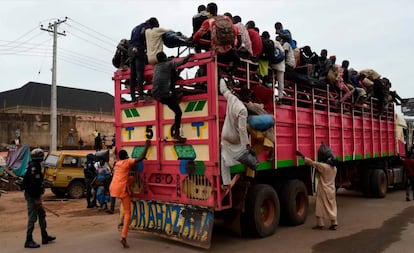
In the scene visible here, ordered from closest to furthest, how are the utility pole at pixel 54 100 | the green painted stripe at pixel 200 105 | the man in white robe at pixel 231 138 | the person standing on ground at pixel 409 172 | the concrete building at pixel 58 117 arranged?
1. the man in white robe at pixel 231 138
2. the green painted stripe at pixel 200 105
3. the person standing on ground at pixel 409 172
4. the utility pole at pixel 54 100
5. the concrete building at pixel 58 117

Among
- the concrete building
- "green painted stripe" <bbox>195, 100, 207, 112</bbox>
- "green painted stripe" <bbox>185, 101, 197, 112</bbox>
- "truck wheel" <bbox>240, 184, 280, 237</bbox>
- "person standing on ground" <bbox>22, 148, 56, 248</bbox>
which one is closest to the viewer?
"green painted stripe" <bbox>195, 100, 207, 112</bbox>

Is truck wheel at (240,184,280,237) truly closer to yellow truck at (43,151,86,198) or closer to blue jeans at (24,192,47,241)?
blue jeans at (24,192,47,241)

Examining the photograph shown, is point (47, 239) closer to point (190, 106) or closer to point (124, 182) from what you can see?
point (124, 182)

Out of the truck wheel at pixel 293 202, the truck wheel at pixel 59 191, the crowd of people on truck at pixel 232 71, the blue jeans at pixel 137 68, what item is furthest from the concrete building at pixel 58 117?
the truck wheel at pixel 293 202

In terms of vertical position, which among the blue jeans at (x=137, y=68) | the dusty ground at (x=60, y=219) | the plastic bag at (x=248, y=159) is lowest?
the dusty ground at (x=60, y=219)

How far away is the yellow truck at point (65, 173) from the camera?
44.2 ft

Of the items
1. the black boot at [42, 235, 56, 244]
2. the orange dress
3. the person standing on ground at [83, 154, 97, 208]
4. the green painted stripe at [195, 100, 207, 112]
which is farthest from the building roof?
the green painted stripe at [195, 100, 207, 112]

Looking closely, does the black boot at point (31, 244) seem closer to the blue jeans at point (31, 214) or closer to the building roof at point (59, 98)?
the blue jeans at point (31, 214)

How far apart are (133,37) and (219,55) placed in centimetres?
174

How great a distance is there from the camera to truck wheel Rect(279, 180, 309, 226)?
7590mm

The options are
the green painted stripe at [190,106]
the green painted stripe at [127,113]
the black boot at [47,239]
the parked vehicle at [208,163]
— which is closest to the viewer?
the parked vehicle at [208,163]

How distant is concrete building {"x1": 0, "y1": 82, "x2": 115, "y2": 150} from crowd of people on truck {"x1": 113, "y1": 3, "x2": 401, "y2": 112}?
21.9 meters

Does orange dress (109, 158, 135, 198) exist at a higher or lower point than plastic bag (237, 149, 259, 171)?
lower

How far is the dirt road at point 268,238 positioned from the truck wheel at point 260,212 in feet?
0.54
